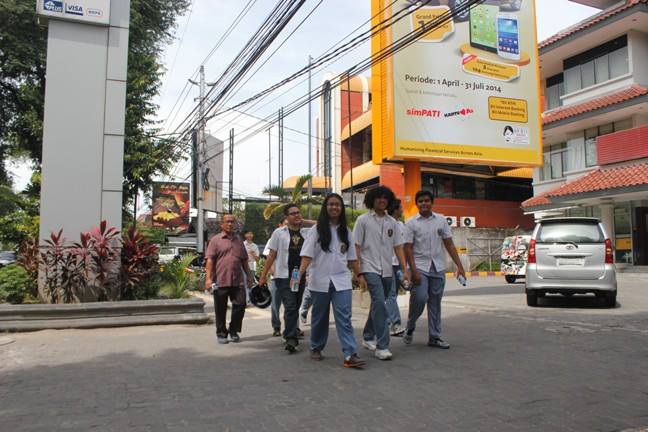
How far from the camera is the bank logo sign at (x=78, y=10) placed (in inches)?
360

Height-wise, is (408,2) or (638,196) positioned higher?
(408,2)

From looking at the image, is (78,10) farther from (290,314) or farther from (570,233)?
(570,233)

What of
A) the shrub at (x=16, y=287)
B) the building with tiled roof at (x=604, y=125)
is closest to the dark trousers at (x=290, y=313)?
the shrub at (x=16, y=287)

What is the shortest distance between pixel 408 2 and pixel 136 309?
10904mm

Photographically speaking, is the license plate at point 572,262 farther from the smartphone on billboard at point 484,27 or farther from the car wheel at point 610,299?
the smartphone on billboard at point 484,27

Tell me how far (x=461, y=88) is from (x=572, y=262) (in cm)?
752

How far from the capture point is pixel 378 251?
5.66 metres

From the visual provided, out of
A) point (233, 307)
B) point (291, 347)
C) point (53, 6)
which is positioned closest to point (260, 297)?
point (233, 307)

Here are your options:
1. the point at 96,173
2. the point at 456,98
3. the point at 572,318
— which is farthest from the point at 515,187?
the point at 96,173

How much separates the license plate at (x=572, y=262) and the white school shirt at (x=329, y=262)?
214 inches

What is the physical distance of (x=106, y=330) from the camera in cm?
808

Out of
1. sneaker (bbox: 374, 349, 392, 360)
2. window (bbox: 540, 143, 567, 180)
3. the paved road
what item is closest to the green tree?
the paved road

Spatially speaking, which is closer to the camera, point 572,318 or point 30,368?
point 30,368

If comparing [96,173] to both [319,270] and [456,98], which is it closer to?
[319,270]
